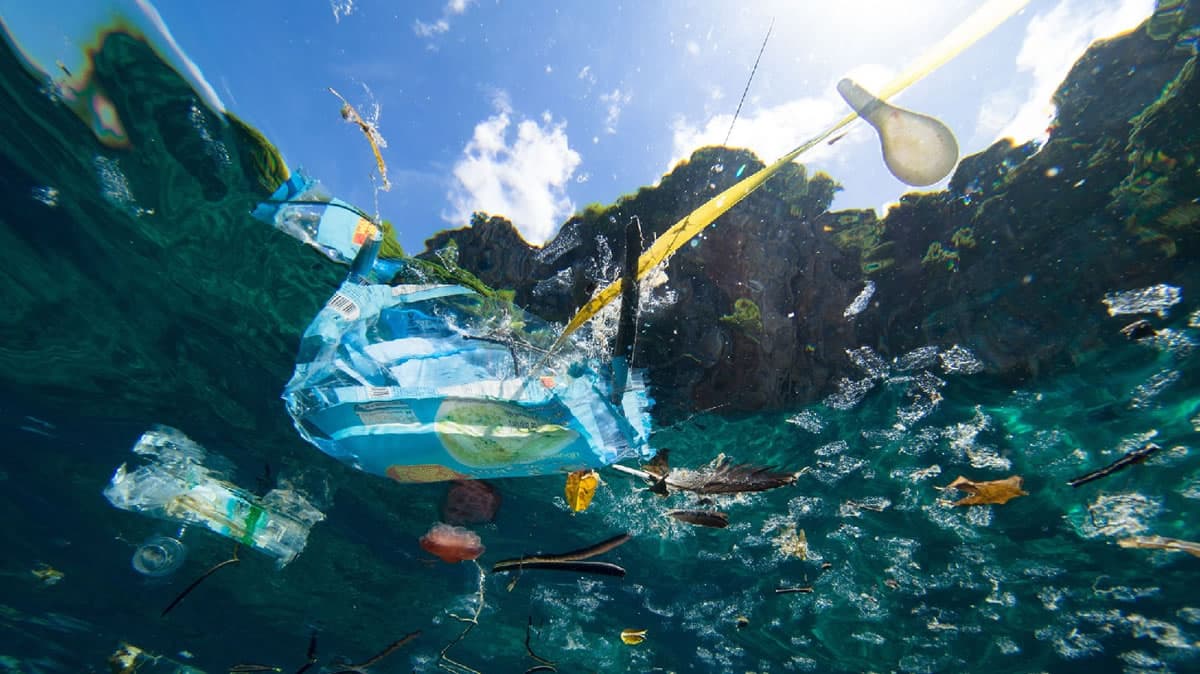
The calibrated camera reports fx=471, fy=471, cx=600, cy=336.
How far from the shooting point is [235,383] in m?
10.0

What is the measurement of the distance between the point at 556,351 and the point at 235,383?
7661mm

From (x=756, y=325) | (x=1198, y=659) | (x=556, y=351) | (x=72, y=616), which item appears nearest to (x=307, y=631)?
(x=72, y=616)

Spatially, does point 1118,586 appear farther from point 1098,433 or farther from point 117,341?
point 117,341

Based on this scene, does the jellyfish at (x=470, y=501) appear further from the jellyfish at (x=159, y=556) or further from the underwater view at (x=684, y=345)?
the jellyfish at (x=159, y=556)

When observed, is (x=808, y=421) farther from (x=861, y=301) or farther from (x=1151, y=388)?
(x=1151, y=388)

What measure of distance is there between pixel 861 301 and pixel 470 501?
21.7 ft

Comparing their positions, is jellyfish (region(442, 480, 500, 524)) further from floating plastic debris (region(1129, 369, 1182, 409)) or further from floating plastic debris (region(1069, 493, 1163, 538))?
floating plastic debris (region(1069, 493, 1163, 538))

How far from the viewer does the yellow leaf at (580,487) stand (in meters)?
5.75

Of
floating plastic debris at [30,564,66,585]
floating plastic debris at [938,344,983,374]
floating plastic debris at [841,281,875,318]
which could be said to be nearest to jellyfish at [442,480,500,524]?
floating plastic debris at [841,281,875,318]

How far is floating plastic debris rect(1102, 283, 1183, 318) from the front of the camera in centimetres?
609

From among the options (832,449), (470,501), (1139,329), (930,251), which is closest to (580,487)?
(470,501)

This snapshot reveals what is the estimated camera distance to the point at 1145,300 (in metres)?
6.22

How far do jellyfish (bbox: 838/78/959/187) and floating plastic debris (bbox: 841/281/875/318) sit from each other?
5166mm

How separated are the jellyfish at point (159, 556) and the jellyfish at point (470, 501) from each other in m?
16.2
